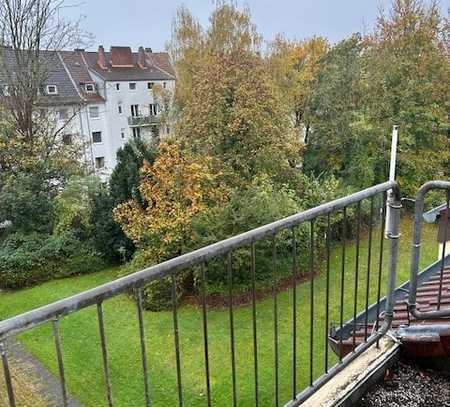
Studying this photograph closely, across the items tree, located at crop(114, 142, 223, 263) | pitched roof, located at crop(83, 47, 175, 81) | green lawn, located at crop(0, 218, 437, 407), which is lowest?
green lawn, located at crop(0, 218, 437, 407)

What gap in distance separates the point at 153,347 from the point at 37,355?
1933 mm

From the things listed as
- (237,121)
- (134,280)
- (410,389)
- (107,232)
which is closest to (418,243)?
(410,389)

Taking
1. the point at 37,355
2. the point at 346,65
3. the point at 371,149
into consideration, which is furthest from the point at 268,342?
the point at 346,65

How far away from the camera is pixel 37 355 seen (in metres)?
6.82

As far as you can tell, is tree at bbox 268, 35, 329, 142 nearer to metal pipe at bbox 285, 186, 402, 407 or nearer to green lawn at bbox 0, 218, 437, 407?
green lawn at bbox 0, 218, 437, 407

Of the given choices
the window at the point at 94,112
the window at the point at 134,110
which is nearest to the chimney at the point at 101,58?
the window at the point at 134,110

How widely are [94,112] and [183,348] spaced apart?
63.1 ft

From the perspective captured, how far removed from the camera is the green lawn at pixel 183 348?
5659mm

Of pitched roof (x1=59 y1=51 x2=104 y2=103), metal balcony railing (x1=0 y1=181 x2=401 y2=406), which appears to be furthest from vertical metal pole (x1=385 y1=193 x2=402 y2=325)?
pitched roof (x1=59 y1=51 x2=104 y2=103)

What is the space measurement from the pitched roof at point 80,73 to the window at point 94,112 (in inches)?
15.3

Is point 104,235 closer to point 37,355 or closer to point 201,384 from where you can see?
point 37,355

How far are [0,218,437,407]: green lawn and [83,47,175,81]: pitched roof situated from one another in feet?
58.5

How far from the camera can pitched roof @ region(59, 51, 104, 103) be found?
22641mm

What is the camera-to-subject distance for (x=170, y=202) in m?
8.30
